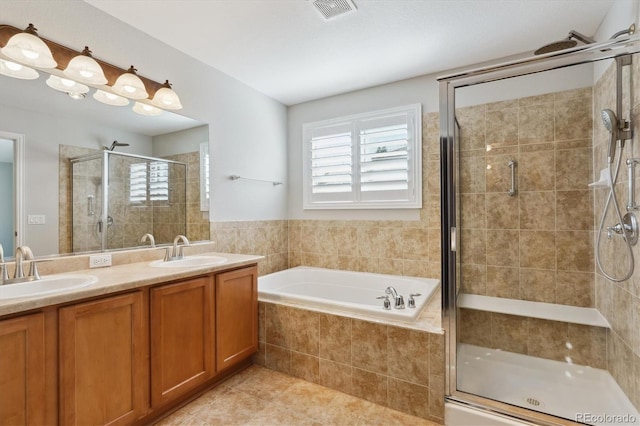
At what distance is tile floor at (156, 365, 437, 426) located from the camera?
1.85 meters

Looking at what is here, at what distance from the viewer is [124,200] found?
7.22 ft

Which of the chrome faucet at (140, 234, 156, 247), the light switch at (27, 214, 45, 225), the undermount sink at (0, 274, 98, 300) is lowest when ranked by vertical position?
the undermount sink at (0, 274, 98, 300)

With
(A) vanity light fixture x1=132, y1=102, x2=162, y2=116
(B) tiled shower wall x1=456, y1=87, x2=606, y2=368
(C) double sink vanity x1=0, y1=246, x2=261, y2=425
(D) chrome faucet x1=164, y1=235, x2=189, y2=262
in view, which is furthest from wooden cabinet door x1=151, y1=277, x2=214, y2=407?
(B) tiled shower wall x1=456, y1=87, x2=606, y2=368

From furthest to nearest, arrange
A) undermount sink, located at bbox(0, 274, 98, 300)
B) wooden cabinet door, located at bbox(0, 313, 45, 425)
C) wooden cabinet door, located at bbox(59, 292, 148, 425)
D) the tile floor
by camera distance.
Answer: the tile floor < undermount sink, located at bbox(0, 274, 98, 300) < wooden cabinet door, located at bbox(59, 292, 148, 425) < wooden cabinet door, located at bbox(0, 313, 45, 425)

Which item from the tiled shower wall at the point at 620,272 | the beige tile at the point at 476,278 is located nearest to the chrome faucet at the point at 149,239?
the beige tile at the point at 476,278

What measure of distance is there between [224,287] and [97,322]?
2.57ft

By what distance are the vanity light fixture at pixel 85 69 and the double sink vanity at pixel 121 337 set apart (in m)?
1.12

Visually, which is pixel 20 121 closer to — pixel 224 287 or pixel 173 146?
pixel 173 146

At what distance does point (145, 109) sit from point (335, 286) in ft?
7.76

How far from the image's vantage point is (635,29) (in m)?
1.71

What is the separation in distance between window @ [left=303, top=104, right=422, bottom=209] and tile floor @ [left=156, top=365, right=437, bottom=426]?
1799 millimetres

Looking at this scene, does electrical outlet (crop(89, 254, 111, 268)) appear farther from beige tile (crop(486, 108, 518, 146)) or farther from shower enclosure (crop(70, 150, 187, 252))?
beige tile (crop(486, 108, 518, 146))

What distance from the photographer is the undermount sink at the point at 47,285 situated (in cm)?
148

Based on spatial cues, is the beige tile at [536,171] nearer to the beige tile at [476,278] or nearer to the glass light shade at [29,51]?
the beige tile at [476,278]
